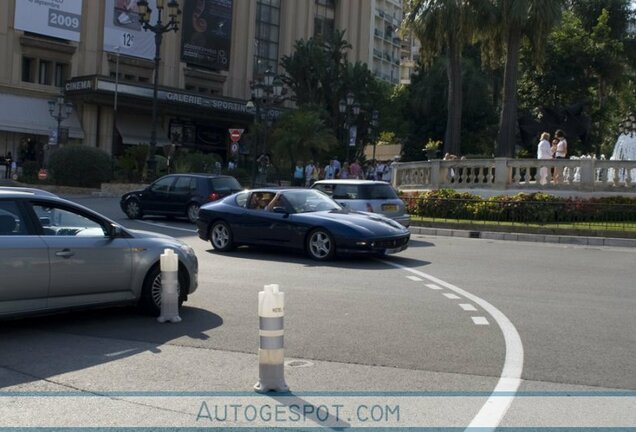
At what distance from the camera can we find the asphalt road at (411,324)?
660 centimetres

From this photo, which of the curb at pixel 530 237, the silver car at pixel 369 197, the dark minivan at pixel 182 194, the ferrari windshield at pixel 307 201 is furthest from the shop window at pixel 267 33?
the ferrari windshield at pixel 307 201

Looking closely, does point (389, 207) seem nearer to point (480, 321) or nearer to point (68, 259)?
point (480, 321)

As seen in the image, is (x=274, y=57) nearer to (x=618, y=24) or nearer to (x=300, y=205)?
(x=618, y=24)

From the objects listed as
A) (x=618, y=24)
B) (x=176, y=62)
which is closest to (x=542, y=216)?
(x=618, y=24)

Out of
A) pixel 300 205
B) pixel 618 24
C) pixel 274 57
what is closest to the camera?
pixel 300 205

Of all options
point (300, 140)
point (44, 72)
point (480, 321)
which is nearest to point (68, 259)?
point (480, 321)

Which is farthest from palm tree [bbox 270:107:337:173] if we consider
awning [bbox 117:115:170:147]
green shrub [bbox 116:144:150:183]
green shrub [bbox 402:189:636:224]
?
green shrub [bbox 402:189:636:224]

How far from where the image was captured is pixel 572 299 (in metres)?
10.5

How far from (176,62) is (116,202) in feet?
108

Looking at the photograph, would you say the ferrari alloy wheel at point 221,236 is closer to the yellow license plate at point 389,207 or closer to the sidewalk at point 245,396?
the yellow license plate at point 389,207

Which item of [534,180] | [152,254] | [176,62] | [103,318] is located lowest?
[103,318]

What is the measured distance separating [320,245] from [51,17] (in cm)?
4551

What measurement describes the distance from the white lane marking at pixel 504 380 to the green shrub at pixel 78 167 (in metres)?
28.8

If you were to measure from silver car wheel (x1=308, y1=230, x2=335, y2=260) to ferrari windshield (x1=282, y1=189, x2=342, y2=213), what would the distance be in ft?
2.28
